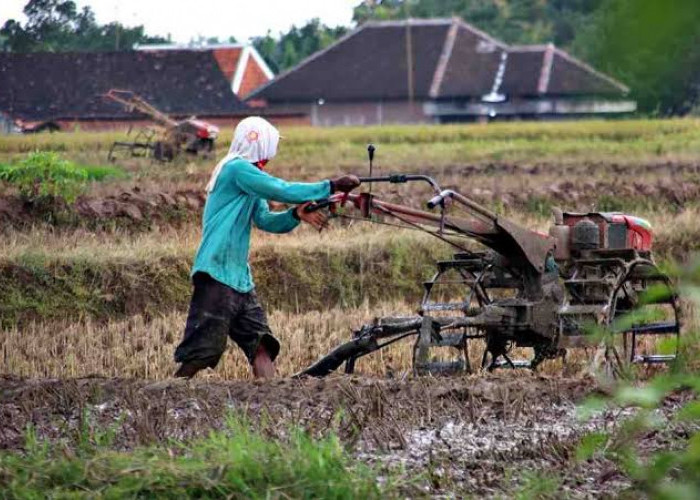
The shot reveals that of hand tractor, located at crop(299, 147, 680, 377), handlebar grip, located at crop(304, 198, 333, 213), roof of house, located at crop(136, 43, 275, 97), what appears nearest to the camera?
handlebar grip, located at crop(304, 198, 333, 213)

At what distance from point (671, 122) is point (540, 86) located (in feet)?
26.8

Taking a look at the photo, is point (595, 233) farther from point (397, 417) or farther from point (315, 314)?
point (315, 314)

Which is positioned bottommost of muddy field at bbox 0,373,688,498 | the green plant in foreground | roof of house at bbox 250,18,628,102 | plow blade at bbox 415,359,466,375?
plow blade at bbox 415,359,466,375

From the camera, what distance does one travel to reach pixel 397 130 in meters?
27.5

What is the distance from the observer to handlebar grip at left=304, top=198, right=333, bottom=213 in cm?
678

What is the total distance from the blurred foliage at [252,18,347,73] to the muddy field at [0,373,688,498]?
42479 millimetres

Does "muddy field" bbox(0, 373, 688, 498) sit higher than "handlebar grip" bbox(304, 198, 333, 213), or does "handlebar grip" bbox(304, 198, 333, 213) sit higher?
"handlebar grip" bbox(304, 198, 333, 213)

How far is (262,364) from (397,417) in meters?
1.58

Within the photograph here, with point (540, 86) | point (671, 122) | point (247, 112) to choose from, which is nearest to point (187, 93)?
point (247, 112)

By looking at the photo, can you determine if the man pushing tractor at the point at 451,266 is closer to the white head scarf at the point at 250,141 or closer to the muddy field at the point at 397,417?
the white head scarf at the point at 250,141

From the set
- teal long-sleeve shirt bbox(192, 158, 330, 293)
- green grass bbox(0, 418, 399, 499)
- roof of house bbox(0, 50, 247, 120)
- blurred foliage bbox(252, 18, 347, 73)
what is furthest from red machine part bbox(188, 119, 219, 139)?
blurred foliage bbox(252, 18, 347, 73)

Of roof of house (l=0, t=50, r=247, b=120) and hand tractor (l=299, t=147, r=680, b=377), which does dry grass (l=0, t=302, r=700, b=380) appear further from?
roof of house (l=0, t=50, r=247, b=120)

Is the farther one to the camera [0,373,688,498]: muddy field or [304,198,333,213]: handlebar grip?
[304,198,333,213]: handlebar grip

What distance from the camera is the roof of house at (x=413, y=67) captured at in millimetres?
37156
